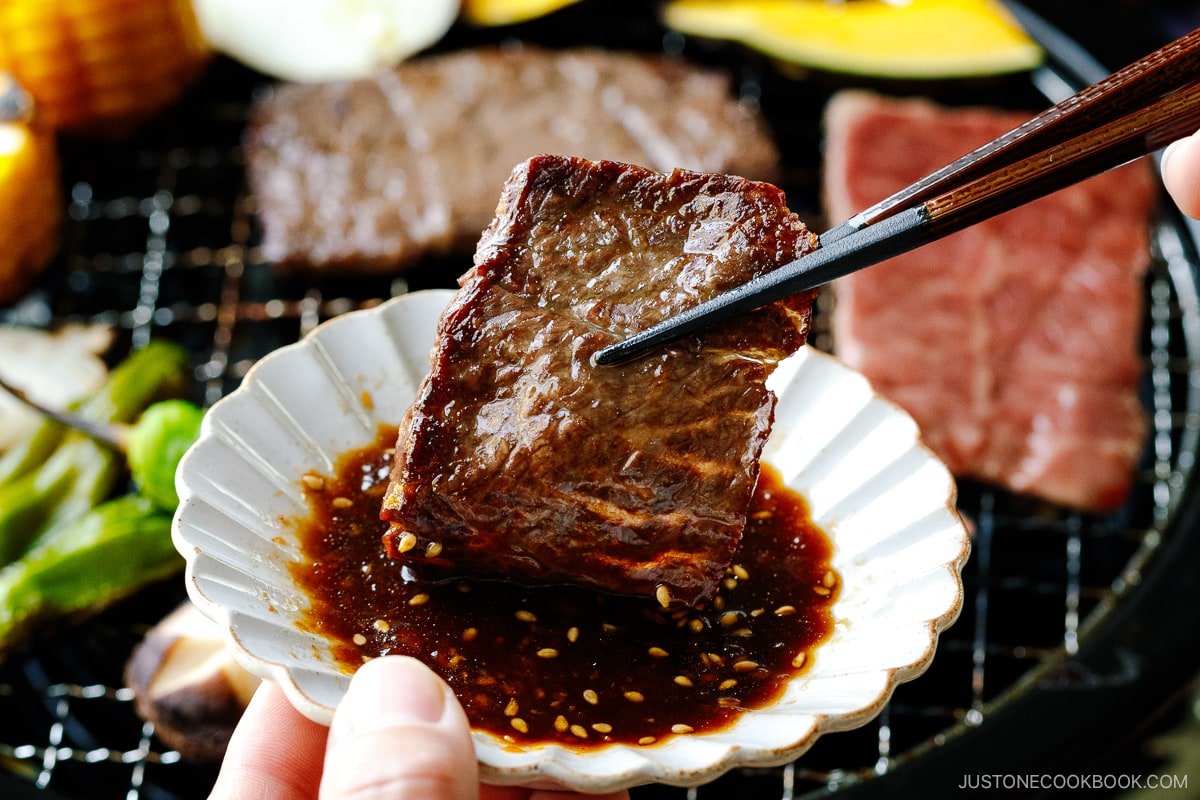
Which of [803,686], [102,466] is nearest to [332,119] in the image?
[102,466]

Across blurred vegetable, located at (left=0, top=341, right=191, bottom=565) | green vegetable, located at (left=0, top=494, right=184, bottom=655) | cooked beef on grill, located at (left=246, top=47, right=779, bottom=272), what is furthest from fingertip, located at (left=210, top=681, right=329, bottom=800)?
cooked beef on grill, located at (left=246, top=47, right=779, bottom=272)

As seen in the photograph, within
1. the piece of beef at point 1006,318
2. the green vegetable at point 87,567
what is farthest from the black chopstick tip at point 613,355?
the piece of beef at point 1006,318

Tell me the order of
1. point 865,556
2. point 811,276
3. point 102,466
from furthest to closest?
point 102,466 → point 865,556 → point 811,276

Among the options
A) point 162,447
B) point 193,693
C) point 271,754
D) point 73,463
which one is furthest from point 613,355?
point 73,463

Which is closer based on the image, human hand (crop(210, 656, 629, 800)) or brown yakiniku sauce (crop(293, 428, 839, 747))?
human hand (crop(210, 656, 629, 800))

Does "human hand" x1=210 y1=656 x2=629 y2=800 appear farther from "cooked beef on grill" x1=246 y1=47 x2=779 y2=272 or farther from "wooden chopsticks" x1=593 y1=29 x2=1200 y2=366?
"cooked beef on grill" x1=246 y1=47 x2=779 y2=272

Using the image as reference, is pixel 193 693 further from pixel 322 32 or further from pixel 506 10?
pixel 506 10

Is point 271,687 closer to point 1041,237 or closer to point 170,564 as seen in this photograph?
point 170,564
